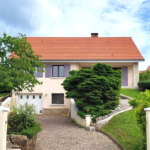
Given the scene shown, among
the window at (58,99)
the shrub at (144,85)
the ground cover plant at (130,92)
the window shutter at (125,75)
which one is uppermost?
the window shutter at (125,75)

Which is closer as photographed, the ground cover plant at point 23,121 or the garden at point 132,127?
the garden at point 132,127

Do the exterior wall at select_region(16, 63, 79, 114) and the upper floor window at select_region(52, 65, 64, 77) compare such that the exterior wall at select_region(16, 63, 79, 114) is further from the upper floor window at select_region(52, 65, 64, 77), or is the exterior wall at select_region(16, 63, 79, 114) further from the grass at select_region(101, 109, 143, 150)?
the grass at select_region(101, 109, 143, 150)

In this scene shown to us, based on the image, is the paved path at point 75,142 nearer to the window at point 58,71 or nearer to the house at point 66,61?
the house at point 66,61

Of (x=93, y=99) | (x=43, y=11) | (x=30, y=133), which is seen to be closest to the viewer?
(x=30, y=133)

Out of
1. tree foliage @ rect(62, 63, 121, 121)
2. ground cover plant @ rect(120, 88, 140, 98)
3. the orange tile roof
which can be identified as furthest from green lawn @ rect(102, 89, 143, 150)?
the orange tile roof

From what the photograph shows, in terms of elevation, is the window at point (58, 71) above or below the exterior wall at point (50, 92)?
above

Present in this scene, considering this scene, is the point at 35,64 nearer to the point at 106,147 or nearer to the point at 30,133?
the point at 30,133

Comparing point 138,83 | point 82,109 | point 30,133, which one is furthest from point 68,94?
point 138,83

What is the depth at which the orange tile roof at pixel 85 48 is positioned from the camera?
71.2 feet

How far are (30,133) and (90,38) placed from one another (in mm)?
20411

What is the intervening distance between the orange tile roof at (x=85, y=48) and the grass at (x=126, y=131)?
1076 centimetres

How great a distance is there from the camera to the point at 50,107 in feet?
67.4

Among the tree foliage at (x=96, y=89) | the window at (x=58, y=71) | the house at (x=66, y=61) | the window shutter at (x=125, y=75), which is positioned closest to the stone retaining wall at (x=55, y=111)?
the house at (x=66, y=61)

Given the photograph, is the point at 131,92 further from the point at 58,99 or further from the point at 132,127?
the point at 132,127
